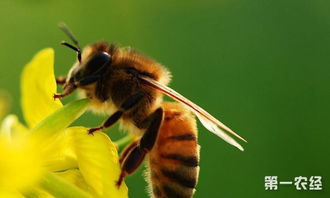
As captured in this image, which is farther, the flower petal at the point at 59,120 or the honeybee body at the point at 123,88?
the honeybee body at the point at 123,88

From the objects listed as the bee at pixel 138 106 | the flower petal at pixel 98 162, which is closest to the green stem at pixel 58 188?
the flower petal at pixel 98 162

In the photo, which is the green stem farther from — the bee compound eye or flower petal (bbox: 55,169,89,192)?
the bee compound eye

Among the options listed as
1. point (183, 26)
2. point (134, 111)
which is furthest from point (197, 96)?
point (134, 111)

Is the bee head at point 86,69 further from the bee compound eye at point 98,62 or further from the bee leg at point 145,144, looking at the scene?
the bee leg at point 145,144

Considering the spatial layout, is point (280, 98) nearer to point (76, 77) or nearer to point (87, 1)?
point (87, 1)

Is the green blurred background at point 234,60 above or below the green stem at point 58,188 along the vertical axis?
above

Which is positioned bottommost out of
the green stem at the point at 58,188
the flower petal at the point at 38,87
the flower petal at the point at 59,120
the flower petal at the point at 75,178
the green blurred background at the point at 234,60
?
the green stem at the point at 58,188

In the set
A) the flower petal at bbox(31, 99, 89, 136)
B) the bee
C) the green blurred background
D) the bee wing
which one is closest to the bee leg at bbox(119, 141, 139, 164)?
the bee

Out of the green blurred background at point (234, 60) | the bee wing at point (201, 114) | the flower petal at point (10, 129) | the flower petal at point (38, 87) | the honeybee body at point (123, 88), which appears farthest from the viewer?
the green blurred background at point (234, 60)

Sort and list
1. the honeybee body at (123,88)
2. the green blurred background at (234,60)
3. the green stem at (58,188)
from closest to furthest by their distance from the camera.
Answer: the green stem at (58,188) < the honeybee body at (123,88) < the green blurred background at (234,60)
